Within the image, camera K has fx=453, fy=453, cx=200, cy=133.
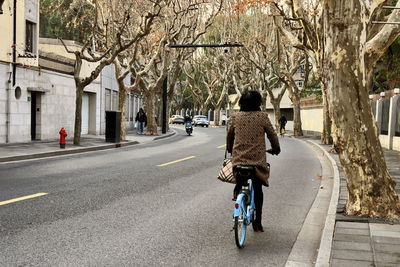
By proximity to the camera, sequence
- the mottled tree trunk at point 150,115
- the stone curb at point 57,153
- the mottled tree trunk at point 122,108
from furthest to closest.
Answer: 1. the mottled tree trunk at point 150,115
2. the mottled tree trunk at point 122,108
3. the stone curb at point 57,153

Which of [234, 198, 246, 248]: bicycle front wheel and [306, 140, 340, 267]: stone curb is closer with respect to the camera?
[306, 140, 340, 267]: stone curb

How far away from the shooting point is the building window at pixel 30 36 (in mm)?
→ 22125

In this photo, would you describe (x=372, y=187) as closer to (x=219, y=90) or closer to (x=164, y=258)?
(x=164, y=258)

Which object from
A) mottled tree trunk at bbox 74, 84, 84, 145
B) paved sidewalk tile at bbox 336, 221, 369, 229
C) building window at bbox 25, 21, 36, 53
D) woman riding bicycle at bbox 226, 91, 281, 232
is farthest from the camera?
building window at bbox 25, 21, 36, 53

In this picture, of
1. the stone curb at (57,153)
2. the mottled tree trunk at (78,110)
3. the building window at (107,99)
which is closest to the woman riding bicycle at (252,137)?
the stone curb at (57,153)

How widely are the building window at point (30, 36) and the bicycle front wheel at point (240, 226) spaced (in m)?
19.5

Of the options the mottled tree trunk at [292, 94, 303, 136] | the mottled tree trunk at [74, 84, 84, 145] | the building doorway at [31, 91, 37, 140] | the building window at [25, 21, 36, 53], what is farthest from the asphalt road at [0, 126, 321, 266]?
the mottled tree trunk at [292, 94, 303, 136]

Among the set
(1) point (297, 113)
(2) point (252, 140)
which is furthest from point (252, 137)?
(1) point (297, 113)

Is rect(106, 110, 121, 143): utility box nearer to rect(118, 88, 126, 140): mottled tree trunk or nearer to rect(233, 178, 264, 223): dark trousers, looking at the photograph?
rect(118, 88, 126, 140): mottled tree trunk

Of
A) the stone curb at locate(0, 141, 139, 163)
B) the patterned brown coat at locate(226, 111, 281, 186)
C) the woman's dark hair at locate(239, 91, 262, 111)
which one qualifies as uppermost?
the woman's dark hair at locate(239, 91, 262, 111)

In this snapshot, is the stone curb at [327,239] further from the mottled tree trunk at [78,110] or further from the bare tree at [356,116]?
the mottled tree trunk at [78,110]

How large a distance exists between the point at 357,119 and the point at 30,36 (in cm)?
1987

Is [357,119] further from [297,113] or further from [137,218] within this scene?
[297,113]

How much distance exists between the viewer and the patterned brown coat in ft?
16.8
